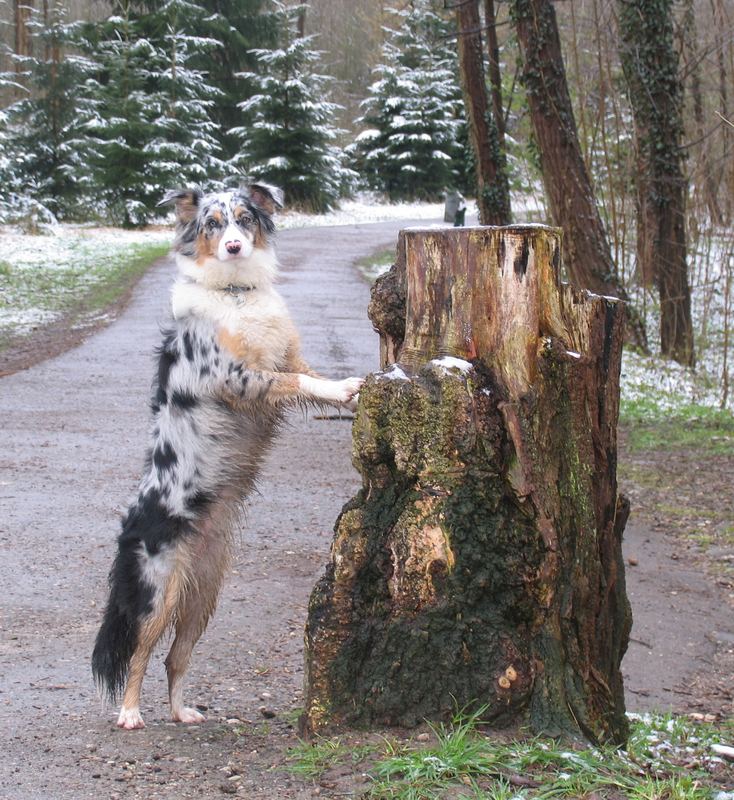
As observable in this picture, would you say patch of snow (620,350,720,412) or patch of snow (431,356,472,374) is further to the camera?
patch of snow (620,350,720,412)

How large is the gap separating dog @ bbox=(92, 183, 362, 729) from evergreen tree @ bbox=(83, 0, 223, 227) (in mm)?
26168

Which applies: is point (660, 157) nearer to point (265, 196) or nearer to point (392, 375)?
point (265, 196)

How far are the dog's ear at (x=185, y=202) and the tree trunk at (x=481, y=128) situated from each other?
13353mm

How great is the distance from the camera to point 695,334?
1773 cm

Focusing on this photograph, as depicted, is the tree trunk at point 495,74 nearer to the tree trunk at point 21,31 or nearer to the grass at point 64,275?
the grass at point 64,275

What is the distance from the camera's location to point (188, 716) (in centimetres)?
496

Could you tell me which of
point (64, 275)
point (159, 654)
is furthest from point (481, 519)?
point (64, 275)

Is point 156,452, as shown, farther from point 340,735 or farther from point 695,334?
point 695,334

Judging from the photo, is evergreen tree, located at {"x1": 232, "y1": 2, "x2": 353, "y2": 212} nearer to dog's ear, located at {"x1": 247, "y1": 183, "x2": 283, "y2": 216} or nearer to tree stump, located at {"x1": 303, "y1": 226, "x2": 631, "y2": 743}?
dog's ear, located at {"x1": 247, "y1": 183, "x2": 283, "y2": 216}

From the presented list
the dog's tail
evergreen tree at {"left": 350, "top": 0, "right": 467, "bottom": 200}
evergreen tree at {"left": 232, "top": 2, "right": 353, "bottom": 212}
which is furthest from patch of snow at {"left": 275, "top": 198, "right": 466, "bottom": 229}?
the dog's tail

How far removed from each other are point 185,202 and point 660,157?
12.1m

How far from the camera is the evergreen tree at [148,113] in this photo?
3278cm

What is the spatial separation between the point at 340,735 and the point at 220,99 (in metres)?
39.3

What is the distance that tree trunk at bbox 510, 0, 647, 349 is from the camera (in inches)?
571
